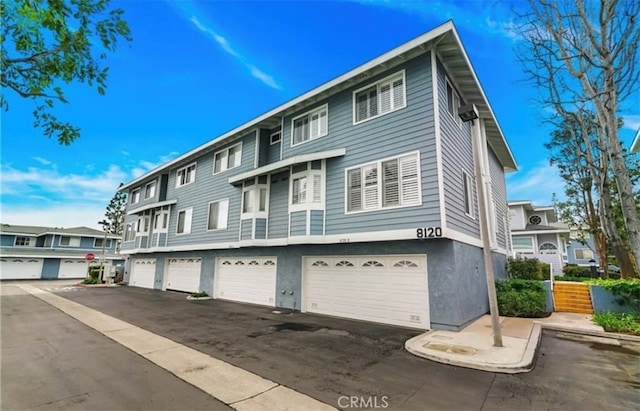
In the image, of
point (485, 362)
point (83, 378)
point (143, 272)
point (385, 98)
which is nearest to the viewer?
point (83, 378)

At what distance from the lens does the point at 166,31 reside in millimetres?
8469

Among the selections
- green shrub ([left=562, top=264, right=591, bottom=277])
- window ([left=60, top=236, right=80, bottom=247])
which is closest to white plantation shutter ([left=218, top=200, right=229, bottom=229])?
green shrub ([left=562, top=264, right=591, bottom=277])

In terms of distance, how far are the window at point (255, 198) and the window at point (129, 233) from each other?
15092 mm

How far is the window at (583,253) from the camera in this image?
31.4 m

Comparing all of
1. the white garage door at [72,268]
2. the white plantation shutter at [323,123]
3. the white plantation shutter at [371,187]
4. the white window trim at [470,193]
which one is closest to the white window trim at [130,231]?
the white garage door at [72,268]

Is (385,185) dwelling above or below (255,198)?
below

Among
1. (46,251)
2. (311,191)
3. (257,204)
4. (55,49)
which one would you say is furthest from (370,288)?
(46,251)

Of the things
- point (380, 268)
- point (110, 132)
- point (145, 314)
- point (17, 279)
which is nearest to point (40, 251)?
point (17, 279)

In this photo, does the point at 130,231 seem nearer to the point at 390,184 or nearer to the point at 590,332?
the point at 390,184

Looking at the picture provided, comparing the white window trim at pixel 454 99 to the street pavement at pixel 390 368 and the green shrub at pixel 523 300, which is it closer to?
the green shrub at pixel 523 300

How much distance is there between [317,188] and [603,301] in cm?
1088

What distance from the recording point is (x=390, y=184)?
29.1 feet

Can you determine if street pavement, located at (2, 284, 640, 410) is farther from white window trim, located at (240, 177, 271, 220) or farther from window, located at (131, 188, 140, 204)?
window, located at (131, 188, 140, 204)

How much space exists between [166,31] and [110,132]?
1468 cm
